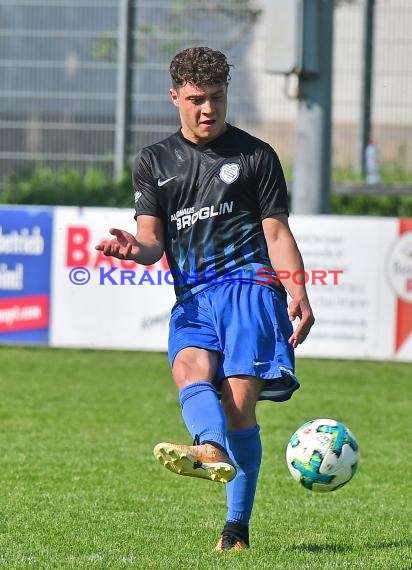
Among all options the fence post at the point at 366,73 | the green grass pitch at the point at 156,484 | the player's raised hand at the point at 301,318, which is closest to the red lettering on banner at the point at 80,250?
the green grass pitch at the point at 156,484

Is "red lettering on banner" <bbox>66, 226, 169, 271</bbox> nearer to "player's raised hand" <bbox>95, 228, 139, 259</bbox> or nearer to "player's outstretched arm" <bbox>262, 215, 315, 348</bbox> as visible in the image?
"player's outstretched arm" <bbox>262, 215, 315, 348</bbox>

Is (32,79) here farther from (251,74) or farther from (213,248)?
(213,248)

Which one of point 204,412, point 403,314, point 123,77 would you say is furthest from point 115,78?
point 204,412

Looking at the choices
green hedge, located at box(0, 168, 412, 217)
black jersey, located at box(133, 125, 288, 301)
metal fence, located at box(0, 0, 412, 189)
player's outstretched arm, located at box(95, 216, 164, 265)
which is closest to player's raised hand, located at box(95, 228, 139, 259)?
player's outstretched arm, located at box(95, 216, 164, 265)

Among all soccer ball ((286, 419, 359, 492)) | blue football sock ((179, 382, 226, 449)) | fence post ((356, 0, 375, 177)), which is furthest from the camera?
fence post ((356, 0, 375, 177))

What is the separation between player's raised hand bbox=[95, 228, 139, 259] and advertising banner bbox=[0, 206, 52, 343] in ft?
27.7

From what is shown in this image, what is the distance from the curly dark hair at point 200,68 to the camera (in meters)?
5.50

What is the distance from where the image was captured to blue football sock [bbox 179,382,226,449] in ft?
17.1

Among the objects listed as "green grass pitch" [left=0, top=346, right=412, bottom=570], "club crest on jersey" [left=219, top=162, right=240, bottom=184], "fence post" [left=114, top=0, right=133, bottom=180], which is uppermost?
"fence post" [left=114, top=0, right=133, bottom=180]

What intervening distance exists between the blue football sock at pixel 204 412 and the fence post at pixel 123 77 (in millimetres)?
13388

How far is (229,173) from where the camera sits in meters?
5.64

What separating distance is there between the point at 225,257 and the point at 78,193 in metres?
14.9

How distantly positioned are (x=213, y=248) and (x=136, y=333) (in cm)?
815

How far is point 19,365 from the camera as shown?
42.5 ft
